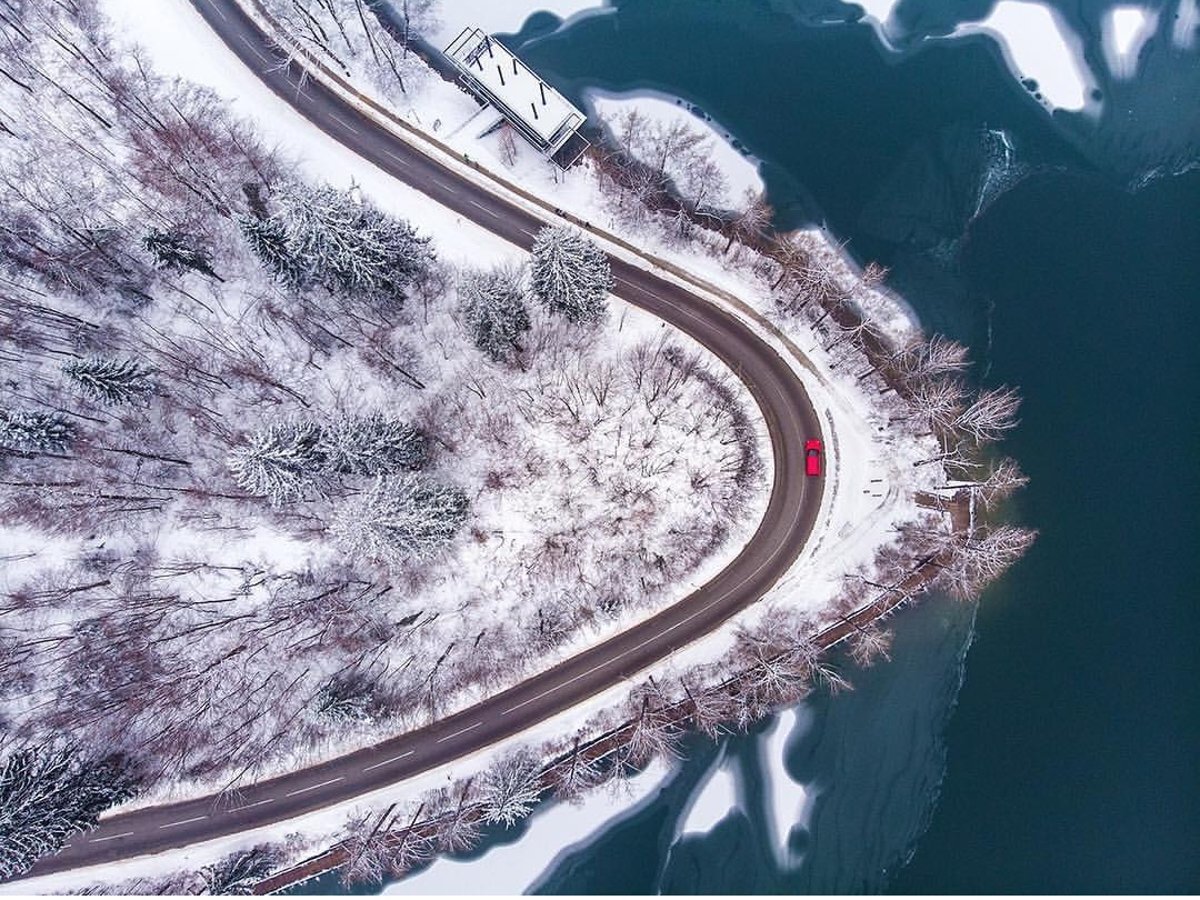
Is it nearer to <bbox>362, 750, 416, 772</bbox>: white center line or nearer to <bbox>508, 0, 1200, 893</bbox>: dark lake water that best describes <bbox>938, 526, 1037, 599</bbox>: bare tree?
<bbox>508, 0, 1200, 893</bbox>: dark lake water

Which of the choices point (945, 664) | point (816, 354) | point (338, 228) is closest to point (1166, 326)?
point (816, 354)

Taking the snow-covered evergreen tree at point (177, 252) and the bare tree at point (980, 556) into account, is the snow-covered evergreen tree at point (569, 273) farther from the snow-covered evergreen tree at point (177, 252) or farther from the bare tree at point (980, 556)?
the bare tree at point (980, 556)

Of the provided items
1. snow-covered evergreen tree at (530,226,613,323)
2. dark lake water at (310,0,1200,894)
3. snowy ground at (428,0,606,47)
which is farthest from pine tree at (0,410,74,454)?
dark lake water at (310,0,1200,894)

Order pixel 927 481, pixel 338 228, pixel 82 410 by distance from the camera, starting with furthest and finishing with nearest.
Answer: pixel 927 481 < pixel 82 410 < pixel 338 228

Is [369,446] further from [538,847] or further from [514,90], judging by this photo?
[538,847]

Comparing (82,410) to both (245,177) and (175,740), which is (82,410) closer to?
(245,177)

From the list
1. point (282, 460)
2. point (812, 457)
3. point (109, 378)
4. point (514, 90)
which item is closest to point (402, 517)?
point (282, 460)

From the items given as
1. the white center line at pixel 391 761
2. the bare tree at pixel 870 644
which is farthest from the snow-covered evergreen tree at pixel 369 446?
the bare tree at pixel 870 644
